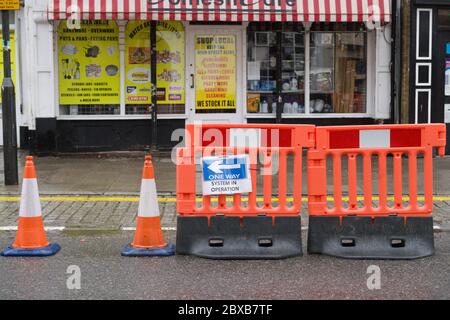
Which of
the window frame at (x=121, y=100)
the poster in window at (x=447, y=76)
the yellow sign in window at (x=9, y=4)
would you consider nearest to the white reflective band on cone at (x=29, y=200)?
the yellow sign in window at (x=9, y=4)

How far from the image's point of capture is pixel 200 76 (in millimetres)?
13266

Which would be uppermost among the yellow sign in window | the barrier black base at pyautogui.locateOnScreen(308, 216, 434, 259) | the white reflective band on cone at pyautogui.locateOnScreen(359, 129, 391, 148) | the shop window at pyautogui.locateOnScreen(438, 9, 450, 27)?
the shop window at pyautogui.locateOnScreen(438, 9, 450, 27)

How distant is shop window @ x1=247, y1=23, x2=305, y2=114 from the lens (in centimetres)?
Result: 1334

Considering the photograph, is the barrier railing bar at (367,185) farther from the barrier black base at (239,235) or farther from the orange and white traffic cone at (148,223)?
the orange and white traffic cone at (148,223)

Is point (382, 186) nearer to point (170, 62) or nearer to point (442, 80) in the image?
point (442, 80)

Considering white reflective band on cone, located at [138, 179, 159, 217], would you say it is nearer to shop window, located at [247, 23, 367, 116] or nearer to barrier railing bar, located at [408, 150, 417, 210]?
barrier railing bar, located at [408, 150, 417, 210]

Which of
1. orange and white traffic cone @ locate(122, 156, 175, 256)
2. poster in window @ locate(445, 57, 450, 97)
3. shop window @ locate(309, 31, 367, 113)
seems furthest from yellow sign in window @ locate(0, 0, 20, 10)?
poster in window @ locate(445, 57, 450, 97)

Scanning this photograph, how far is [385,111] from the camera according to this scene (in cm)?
1330

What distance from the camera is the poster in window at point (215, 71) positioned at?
1323cm

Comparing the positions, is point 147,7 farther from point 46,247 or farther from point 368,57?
point 46,247

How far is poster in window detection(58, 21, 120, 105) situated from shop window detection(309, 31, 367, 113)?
13.2ft

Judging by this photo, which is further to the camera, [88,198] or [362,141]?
[88,198]

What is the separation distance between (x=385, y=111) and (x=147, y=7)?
16.8ft

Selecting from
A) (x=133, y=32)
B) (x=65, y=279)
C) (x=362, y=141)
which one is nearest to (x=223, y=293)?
(x=65, y=279)
